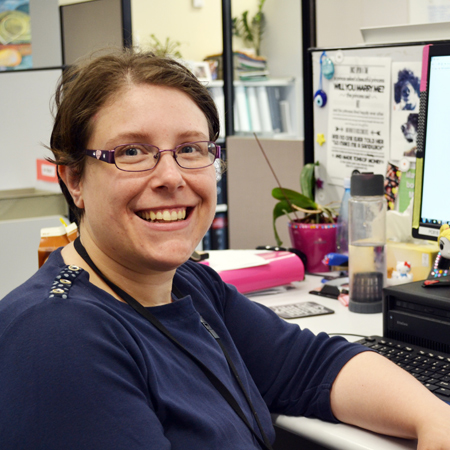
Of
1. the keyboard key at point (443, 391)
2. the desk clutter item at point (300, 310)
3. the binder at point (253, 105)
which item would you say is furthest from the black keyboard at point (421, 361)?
the binder at point (253, 105)

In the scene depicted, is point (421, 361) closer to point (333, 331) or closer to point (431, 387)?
point (431, 387)

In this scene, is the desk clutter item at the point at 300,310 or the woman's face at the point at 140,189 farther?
the desk clutter item at the point at 300,310

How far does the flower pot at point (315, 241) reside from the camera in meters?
1.73

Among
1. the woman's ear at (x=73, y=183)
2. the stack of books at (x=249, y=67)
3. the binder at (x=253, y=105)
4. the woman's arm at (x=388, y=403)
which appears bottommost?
the woman's arm at (x=388, y=403)

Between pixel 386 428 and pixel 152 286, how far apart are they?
0.39 meters

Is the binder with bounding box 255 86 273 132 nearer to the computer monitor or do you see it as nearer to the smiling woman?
the computer monitor

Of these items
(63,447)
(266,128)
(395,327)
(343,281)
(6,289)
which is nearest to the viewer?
(63,447)

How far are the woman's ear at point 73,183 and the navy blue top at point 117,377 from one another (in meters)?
0.09

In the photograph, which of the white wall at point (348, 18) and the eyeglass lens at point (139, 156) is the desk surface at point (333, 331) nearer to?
the eyeglass lens at point (139, 156)

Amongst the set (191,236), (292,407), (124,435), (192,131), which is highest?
(192,131)

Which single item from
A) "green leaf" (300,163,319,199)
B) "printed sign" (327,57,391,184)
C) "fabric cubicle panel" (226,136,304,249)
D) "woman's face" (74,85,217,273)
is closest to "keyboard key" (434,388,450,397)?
"woman's face" (74,85,217,273)

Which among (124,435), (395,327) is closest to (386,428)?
(395,327)

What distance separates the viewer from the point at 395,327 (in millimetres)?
1134

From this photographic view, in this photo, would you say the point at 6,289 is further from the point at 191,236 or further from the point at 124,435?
the point at 124,435
